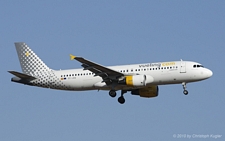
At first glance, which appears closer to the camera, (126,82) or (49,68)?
(126,82)

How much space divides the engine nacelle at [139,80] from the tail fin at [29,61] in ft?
33.2

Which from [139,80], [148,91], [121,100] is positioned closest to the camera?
[139,80]

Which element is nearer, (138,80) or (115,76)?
(138,80)

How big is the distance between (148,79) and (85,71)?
6945 mm

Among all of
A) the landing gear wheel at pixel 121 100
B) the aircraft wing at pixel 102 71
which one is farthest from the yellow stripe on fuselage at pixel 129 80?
the landing gear wheel at pixel 121 100

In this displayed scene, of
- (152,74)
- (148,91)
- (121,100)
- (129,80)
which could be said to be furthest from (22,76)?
(152,74)

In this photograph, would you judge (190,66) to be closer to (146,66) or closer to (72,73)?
(146,66)

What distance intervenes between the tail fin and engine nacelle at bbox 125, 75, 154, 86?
399 inches

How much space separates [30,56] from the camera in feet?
201

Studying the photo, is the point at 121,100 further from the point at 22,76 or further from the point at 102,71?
the point at 22,76

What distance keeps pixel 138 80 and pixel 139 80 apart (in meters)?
0.10

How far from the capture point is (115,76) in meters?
54.9

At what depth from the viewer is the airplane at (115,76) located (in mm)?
53938

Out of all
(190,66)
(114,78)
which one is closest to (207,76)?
(190,66)
